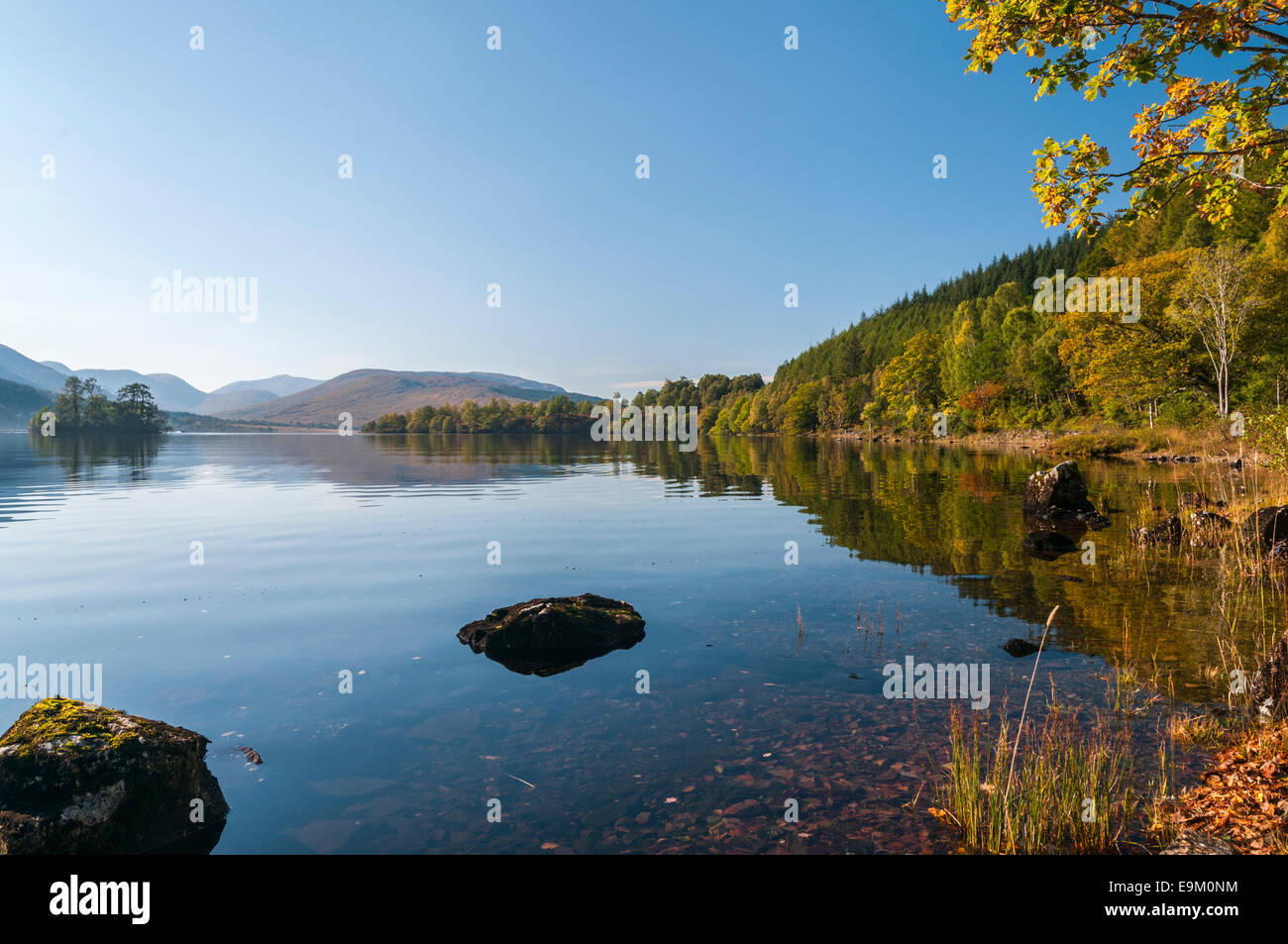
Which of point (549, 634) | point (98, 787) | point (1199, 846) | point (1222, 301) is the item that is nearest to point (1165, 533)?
point (1199, 846)

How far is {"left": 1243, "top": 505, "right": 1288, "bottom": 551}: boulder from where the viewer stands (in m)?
18.8

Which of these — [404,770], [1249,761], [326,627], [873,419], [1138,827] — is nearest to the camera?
[1138,827]

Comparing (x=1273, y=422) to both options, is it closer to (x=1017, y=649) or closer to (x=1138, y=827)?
(x=1017, y=649)

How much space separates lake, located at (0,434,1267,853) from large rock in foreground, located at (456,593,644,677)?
19.7 inches

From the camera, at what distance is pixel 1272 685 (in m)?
8.73

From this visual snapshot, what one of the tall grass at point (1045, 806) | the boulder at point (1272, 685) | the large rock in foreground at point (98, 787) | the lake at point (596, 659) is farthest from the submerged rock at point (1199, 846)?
the large rock in foreground at point (98, 787)

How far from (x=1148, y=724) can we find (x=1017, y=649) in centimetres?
319

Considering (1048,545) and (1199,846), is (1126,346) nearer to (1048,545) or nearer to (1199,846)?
(1048,545)

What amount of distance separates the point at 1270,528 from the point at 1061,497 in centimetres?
→ 906

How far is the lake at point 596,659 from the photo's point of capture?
7.53 meters
